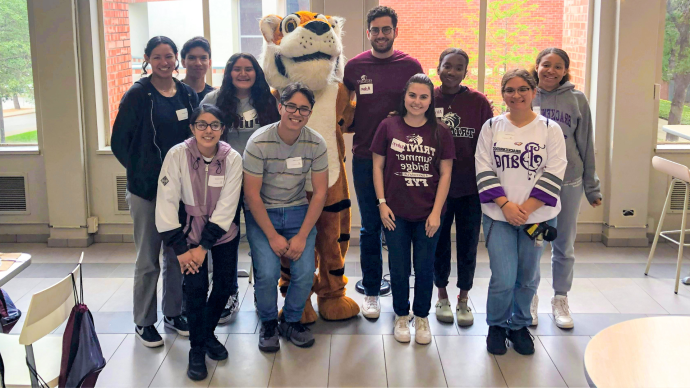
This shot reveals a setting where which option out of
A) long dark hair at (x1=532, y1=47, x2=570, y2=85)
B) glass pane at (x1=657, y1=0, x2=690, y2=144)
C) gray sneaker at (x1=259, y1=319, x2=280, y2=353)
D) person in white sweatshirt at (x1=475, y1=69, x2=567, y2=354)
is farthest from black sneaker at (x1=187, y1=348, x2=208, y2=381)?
glass pane at (x1=657, y1=0, x2=690, y2=144)

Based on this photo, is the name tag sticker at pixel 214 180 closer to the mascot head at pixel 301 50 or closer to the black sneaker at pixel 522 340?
the mascot head at pixel 301 50

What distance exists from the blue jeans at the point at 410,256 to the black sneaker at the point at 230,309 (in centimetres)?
99

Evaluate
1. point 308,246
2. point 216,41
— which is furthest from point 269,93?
point 216,41

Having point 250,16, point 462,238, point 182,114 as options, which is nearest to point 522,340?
point 462,238

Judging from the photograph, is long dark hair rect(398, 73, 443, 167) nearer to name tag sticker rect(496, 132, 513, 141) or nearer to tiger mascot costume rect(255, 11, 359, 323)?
name tag sticker rect(496, 132, 513, 141)

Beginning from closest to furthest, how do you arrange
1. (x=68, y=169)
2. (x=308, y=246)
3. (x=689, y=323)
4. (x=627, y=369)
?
(x=627, y=369), (x=689, y=323), (x=308, y=246), (x=68, y=169)

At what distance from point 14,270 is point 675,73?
485 cm

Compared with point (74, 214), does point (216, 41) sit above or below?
above

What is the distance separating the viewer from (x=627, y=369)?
1764mm

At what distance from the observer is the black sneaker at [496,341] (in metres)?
3.09

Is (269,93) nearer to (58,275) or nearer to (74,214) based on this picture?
(58,275)

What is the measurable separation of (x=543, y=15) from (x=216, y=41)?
2.62 metres

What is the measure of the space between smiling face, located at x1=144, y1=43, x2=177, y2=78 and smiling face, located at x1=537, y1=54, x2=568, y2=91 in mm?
1878

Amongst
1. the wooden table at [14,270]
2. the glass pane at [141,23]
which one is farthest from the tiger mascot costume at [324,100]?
the glass pane at [141,23]
